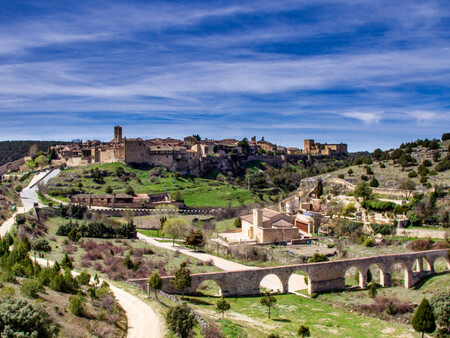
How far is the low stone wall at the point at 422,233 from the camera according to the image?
3220cm

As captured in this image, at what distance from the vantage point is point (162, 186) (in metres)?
59.7

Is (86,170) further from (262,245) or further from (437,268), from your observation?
(437,268)

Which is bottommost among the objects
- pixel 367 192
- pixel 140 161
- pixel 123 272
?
pixel 123 272

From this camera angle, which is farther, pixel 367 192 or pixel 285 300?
pixel 367 192

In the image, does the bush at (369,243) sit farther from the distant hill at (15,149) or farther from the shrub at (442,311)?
the distant hill at (15,149)

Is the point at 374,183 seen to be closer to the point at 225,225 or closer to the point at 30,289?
the point at 225,225

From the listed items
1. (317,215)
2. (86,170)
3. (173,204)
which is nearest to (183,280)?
(317,215)

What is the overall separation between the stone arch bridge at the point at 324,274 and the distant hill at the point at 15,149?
325 ft

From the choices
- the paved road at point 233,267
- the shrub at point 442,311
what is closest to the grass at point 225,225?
the paved road at point 233,267

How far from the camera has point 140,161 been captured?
2665 inches

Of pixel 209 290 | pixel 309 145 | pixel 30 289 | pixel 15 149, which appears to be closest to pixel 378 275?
pixel 209 290

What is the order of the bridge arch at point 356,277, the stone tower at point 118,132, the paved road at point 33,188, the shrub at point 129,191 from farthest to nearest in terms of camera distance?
the stone tower at point 118,132 → the shrub at point 129,191 → the paved road at point 33,188 → the bridge arch at point 356,277

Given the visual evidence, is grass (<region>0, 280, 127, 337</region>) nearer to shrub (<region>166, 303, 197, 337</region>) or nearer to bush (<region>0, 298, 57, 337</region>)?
bush (<region>0, 298, 57, 337</region>)

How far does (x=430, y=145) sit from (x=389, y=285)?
3632 centimetres
